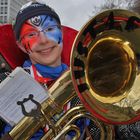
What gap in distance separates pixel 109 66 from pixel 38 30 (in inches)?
16.2

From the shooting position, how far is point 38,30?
2.08 metres

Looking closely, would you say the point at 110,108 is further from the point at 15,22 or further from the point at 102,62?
the point at 15,22

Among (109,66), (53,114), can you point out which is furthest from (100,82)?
(53,114)

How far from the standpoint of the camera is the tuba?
175cm

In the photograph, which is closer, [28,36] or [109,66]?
[109,66]

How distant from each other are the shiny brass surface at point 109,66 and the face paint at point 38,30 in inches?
12.2

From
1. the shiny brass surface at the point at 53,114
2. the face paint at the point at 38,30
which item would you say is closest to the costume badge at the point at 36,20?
the face paint at the point at 38,30

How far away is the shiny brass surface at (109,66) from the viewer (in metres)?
1.74

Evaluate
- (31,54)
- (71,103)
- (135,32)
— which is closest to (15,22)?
(31,54)

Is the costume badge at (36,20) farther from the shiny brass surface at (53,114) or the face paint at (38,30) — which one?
the shiny brass surface at (53,114)

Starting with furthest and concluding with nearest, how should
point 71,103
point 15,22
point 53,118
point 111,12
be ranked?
point 15,22 < point 71,103 < point 53,118 < point 111,12

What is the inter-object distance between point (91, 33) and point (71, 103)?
0.42 m

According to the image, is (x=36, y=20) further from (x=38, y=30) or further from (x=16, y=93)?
(x=16, y=93)

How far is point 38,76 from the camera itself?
2100mm
